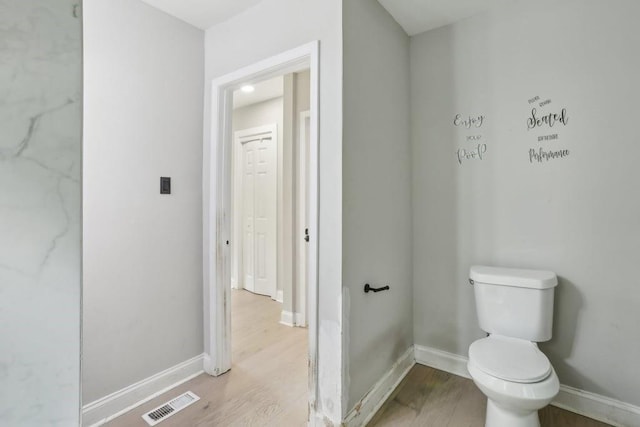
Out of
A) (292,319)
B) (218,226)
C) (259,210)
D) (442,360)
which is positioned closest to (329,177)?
(218,226)

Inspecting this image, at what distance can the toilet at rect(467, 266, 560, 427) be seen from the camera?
133 cm

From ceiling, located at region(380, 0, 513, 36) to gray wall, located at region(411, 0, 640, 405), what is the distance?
0.19 ft

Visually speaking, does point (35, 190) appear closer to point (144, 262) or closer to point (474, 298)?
point (144, 262)

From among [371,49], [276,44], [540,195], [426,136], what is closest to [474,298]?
[540,195]

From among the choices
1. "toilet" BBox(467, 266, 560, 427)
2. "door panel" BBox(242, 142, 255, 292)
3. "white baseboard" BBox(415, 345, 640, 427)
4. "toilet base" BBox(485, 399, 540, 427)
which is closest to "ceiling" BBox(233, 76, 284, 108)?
"door panel" BBox(242, 142, 255, 292)

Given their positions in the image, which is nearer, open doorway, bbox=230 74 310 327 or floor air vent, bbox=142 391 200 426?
floor air vent, bbox=142 391 200 426

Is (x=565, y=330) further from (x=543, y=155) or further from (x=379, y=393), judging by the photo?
(x=379, y=393)

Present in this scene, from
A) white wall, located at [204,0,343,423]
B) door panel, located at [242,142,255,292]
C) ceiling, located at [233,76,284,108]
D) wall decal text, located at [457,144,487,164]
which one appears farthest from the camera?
door panel, located at [242,142,255,292]

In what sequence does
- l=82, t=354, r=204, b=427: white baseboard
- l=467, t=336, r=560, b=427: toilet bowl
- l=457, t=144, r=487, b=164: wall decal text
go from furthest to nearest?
l=457, t=144, r=487, b=164: wall decal text, l=82, t=354, r=204, b=427: white baseboard, l=467, t=336, r=560, b=427: toilet bowl

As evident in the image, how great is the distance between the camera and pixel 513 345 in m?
1.63

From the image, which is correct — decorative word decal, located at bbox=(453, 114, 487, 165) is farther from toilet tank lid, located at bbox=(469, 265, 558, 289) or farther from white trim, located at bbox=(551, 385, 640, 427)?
white trim, located at bbox=(551, 385, 640, 427)

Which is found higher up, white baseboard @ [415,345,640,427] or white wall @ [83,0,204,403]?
white wall @ [83,0,204,403]

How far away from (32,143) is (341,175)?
118 centimetres

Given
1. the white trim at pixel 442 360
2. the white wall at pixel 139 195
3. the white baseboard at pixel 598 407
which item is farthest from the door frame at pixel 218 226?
the white baseboard at pixel 598 407
